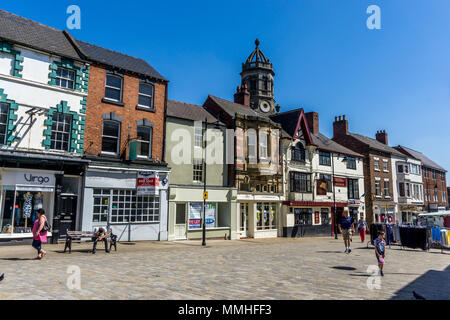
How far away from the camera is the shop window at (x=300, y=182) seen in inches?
1204

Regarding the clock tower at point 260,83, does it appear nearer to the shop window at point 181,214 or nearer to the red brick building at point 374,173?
the red brick building at point 374,173

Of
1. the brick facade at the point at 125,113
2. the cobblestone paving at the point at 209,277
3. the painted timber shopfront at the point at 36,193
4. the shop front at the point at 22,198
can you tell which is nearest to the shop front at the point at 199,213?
the brick facade at the point at 125,113

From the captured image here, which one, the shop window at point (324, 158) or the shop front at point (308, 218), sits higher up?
the shop window at point (324, 158)

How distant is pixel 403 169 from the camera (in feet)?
146

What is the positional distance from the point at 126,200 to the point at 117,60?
9150 mm

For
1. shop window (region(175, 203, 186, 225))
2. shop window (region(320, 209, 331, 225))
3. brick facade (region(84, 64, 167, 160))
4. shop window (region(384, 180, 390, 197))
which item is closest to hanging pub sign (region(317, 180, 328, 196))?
shop window (region(320, 209, 331, 225))

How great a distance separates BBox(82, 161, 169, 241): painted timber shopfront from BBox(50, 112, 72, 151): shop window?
1.85 metres

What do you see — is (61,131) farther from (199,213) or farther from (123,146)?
(199,213)

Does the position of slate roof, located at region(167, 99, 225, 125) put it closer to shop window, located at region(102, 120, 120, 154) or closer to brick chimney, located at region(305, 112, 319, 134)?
shop window, located at region(102, 120, 120, 154)

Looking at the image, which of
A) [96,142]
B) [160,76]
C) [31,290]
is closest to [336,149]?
[160,76]

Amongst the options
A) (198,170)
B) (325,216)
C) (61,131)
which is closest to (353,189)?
(325,216)

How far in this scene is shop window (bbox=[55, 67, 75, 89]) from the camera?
59.7ft

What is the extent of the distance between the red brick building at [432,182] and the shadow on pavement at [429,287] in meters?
43.5
